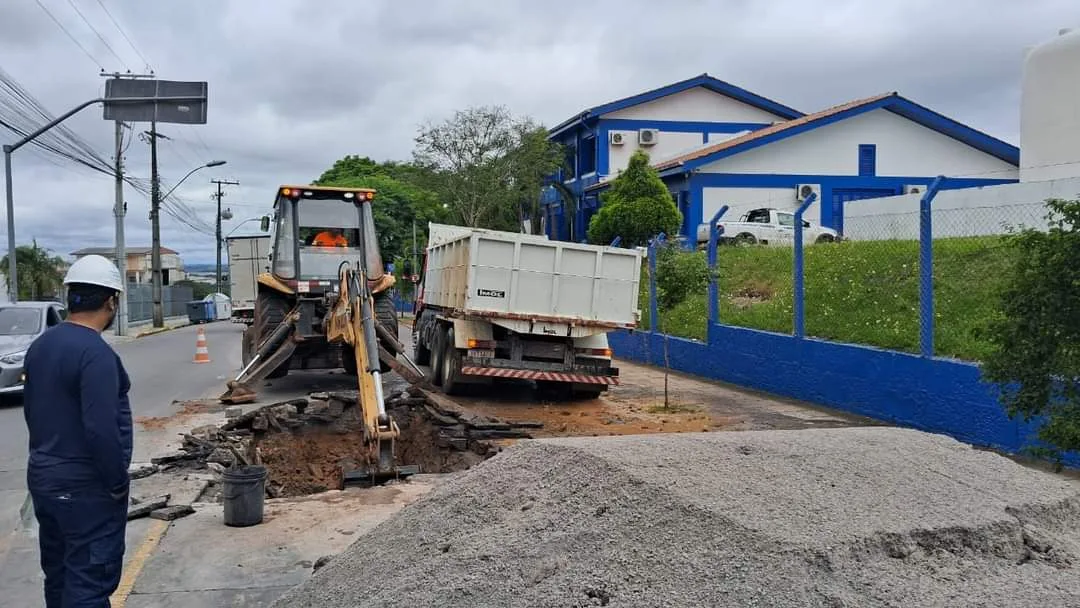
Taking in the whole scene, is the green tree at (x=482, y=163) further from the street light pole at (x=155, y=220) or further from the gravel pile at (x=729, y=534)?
the gravel pile at (x=729, y=534)

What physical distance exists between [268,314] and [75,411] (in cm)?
1118

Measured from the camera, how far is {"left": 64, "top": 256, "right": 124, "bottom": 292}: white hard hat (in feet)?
13.4

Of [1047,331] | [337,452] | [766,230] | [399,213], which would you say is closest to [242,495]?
[337,452]

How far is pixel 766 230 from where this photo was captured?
27.5 m

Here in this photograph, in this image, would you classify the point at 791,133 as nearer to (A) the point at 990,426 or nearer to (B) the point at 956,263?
(B) the point at 956,263

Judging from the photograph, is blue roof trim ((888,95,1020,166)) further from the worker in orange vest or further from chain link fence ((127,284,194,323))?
chain link fence ((127,284,194,323))

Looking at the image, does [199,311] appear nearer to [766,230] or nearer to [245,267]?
[245,267]

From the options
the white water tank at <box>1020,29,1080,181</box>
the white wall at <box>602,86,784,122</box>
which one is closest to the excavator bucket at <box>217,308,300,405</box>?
the white water tank at <box>1020,29,1080,181</box>

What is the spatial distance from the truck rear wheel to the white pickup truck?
1322 cm

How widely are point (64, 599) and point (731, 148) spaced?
1159 inches

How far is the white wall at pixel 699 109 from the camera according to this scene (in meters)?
40.2

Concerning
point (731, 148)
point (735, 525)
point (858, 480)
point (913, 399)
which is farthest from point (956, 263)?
point (731, 148)

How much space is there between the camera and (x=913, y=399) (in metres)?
11.1

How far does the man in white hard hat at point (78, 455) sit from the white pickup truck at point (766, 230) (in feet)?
77.2
